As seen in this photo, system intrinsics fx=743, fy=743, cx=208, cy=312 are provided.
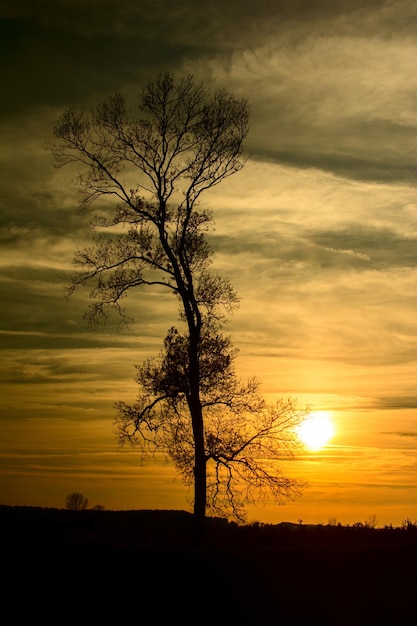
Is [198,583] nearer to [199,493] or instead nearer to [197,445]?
[199,493]

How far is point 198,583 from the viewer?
15477 millimetres

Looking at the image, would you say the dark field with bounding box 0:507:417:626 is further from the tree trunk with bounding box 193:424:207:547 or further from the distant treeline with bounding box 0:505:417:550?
the tree trunk with bounding box 193:424:207:547

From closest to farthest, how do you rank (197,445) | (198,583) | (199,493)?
1. (198,583)
2. (199,493)
3. (197,445)

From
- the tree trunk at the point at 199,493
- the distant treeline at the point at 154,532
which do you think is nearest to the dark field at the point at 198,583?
the distant treeline at the point at 154,532

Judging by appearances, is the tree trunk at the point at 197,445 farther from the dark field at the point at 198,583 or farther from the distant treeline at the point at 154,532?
the dark field at the point at 198,583

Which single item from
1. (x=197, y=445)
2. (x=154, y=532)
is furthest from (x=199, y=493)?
(x=154, y=532)

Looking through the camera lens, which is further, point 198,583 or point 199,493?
point 199,493

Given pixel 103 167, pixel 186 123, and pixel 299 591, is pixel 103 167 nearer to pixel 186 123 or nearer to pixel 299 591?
pixel 186 123

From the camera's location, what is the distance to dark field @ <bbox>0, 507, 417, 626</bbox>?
14133 millimetres

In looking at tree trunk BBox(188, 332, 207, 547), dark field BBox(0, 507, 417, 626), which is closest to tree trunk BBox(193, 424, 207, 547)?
tree trunk BBox(188, 332, 207, 547)

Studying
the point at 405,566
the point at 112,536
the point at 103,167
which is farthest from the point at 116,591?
the point at 103,167

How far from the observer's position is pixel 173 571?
15.7 metres

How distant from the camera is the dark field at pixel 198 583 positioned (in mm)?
14133

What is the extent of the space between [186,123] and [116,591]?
630 inches
